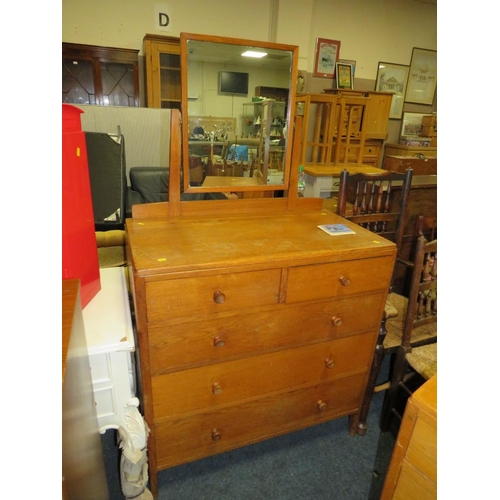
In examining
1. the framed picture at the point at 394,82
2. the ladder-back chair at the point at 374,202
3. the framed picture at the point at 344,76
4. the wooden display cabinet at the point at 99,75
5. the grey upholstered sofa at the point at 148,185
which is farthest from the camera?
the framed picture at the point at 394,82

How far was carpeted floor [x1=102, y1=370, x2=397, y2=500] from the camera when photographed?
55.1 inches

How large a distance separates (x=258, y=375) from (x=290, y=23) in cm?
460

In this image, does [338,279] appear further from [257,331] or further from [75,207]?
[75,207]

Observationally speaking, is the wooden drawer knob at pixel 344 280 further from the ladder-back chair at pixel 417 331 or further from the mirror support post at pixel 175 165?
the mirror support post at pixel 175 165

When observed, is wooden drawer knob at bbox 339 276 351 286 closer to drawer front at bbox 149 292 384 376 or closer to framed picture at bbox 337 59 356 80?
drawer front at bbox 149 292 384 376

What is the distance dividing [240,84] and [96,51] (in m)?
2.98

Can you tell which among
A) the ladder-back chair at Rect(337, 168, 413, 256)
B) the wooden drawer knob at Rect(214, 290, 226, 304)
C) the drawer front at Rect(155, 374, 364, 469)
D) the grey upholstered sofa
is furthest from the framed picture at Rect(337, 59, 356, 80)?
the wooden drawer knob at Rect(214, 290, 226, 304)

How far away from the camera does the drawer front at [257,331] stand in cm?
111

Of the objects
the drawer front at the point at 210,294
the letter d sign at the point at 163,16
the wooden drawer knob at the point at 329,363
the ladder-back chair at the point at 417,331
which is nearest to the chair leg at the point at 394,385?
the ladder-back chair at the point at 417,331

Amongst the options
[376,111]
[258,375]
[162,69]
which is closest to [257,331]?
[258,375]

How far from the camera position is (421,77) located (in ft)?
18.5

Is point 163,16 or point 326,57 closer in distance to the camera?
point 163,16

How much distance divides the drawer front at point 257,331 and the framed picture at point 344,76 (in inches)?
180

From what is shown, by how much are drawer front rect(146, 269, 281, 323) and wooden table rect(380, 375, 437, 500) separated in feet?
1.78
